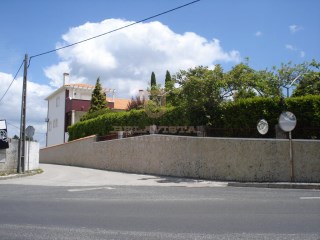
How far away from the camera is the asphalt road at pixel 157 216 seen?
6.77 metres

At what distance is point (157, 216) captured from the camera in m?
8.38

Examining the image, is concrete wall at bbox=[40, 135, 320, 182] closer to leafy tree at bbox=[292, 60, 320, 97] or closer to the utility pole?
the utility pole

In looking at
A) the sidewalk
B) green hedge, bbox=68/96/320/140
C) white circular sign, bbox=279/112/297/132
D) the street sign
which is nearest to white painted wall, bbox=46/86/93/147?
the street sign

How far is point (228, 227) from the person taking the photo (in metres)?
7.21

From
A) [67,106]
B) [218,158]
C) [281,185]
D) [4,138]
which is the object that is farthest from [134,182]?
[67,106]

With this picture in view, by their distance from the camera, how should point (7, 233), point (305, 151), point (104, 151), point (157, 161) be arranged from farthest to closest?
1. point (104, 151)
2. point (157, 161)
3. point (305, 151)
4. point (7, 233)

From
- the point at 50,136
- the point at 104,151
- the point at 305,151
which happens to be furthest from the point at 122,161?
the point at 50,136

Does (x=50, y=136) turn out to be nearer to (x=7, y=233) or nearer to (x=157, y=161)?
(x=157, y=161)

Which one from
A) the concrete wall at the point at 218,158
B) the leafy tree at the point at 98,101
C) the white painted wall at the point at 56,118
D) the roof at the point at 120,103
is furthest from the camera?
the roof at the point at 120,103

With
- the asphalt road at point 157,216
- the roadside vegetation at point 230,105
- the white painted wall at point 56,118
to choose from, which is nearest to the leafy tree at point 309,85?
the roadside vegetation at point 230,105

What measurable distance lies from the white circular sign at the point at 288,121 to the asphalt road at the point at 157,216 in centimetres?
478

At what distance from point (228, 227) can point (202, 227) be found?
48cm

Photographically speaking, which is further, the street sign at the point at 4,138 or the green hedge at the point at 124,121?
the green hedge at the point at 124,121

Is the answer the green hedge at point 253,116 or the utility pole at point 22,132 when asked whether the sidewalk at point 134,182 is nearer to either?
the utility pole at point 22,132
